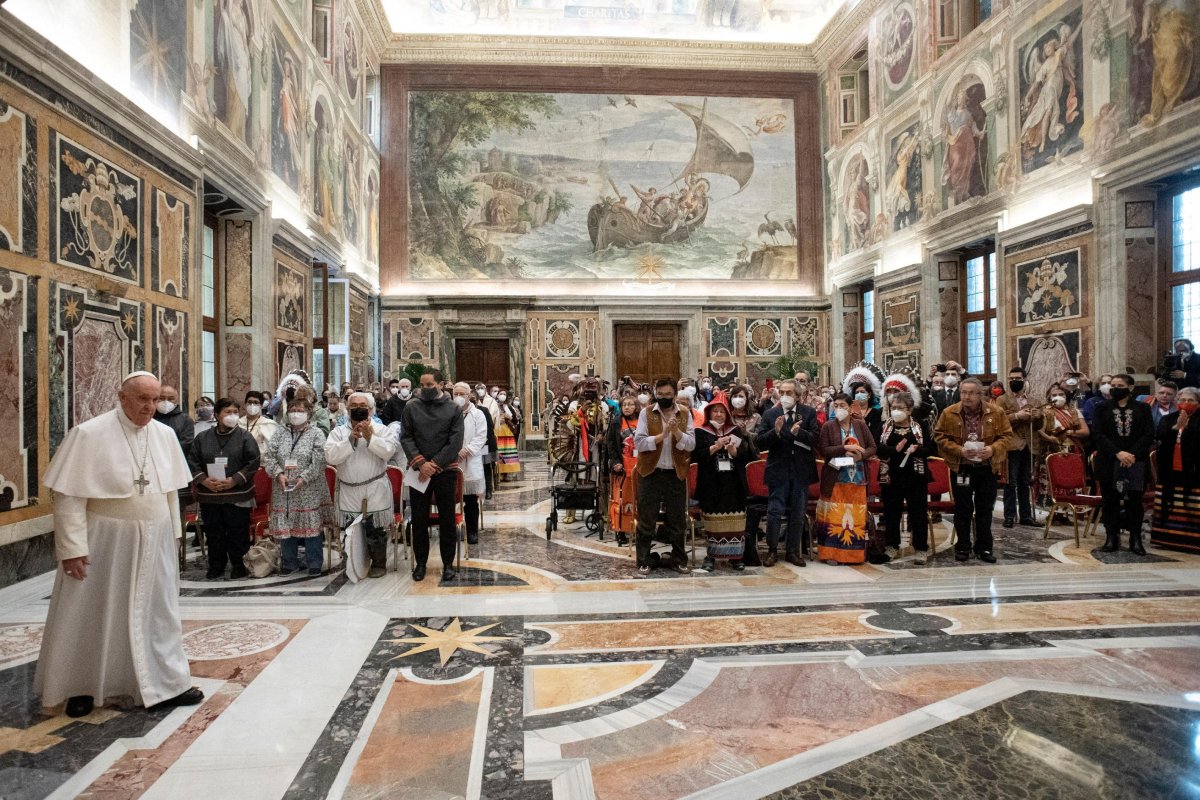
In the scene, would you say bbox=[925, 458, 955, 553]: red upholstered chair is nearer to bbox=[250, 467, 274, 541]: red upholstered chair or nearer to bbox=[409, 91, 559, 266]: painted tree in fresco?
bbox=[250, 467, 274, 541]: red upholstered chair

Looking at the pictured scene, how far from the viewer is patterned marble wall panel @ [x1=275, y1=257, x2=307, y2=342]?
35.8ft

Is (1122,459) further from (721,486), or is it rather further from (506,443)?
(506,443)

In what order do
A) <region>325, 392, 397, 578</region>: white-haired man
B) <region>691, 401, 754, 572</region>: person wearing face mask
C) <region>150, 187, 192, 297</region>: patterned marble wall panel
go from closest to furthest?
<region>325, 392, 397, 578</region>: white-haired man → <region>691, 401, 754, 572</region>: person wearing face mask → <region>150, 187, 192, 297</region>: patterned marble wall panel

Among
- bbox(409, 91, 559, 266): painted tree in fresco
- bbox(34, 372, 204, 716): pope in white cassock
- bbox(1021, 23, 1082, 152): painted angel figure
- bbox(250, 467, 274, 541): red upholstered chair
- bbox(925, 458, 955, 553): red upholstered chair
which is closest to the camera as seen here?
bbox(34, 372, 204, 716): pope in white cassock

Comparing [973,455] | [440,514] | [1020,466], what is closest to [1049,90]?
[1020,466]

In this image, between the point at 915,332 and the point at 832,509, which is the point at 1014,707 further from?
the point at 915,332

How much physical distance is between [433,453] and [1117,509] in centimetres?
683

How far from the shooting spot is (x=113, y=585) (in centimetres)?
331

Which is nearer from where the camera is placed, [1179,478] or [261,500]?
[261,500]

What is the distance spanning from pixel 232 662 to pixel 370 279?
15359 millimetres

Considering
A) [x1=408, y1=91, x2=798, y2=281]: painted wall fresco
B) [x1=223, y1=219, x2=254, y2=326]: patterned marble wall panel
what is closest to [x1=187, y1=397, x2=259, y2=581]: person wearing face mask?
[x1=223, y1=219, x2=254, y2=326]: patterned marble wall panel

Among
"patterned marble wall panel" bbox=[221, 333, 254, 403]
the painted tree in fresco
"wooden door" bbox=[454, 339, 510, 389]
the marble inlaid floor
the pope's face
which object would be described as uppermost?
the painted tree in fresco

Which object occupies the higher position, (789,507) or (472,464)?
(472,464)

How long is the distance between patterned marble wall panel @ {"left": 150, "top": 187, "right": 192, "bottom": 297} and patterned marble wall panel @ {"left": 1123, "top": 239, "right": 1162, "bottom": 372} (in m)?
12.8
